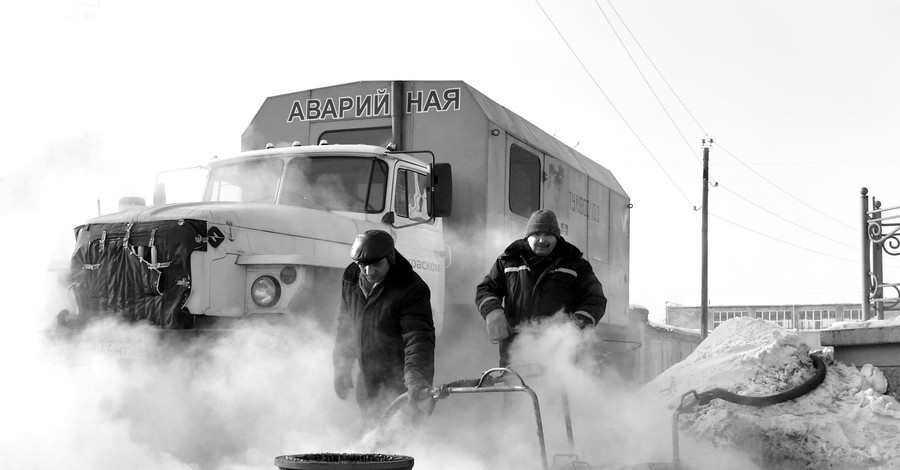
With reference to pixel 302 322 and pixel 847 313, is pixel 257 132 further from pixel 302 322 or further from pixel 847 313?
pixel 847 313

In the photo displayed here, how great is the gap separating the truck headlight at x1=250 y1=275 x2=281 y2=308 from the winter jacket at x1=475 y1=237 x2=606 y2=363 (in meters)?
1.44

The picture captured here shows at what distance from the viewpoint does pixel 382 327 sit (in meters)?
5.50

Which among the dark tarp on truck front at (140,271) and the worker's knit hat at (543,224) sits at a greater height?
the worker's knit hat at (543,224)

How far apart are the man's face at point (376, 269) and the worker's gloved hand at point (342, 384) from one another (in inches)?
24.6

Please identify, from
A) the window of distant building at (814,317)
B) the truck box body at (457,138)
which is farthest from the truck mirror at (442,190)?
the window of distant building at (814,317)

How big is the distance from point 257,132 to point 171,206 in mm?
2690

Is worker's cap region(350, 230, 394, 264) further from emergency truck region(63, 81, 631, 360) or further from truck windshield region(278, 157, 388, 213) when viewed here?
truck windshield region(278, 157, 388, 213)

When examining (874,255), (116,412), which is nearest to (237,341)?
(116,412)

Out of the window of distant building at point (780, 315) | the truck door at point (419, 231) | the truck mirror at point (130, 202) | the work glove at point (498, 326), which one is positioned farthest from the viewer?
the window of distant building at point (780, 315)

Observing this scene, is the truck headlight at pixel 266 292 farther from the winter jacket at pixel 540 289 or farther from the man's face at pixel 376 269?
the winter jacket at pixel 540 289

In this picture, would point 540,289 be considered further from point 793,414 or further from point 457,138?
point 457,138

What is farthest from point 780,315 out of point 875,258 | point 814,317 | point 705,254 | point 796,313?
point 875,258

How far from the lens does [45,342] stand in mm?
6719

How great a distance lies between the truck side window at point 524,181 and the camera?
9.16 metres
